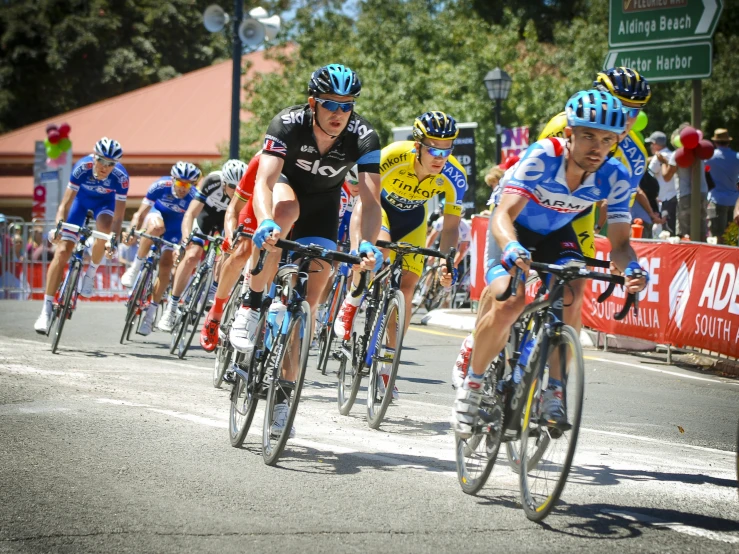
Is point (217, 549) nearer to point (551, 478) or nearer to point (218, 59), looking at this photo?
point (551, 478)

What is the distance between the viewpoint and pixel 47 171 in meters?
25.8

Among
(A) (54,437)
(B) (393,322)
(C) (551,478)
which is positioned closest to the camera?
(C) (551,478)

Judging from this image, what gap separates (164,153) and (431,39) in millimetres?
12057

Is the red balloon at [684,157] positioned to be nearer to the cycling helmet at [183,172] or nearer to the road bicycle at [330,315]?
the road bicycle at [330,315]

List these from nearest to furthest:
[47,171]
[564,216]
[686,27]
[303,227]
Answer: [564,216]
[303,227]
[686,27]
[47,171]

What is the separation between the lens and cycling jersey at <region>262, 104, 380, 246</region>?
720cm

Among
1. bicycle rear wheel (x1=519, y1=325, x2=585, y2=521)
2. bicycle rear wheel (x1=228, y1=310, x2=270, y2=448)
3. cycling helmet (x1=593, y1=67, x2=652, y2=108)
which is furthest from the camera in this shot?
cycling helmet (x1=593, y1=67, x2=652, y2=108)

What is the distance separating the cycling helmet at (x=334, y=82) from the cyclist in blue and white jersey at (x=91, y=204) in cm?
617

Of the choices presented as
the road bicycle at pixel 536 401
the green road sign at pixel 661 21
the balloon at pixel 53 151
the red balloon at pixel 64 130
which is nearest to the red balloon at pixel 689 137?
the green road sign at pixel 661 21

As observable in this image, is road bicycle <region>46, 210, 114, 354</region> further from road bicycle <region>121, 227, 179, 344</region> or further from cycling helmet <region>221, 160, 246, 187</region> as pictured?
cycling helmet <region>221, 160, 246, 187</region>

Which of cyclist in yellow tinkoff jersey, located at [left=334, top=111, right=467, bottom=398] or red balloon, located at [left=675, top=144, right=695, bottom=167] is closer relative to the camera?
cyclist in yellow tinkoff jersey, located at [left=334, top=111, right=467, bottom=398]

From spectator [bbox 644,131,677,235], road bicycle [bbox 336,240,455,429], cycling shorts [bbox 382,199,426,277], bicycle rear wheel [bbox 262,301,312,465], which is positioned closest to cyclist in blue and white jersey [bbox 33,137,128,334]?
cycling shorts [bbox 382,199,426,277]

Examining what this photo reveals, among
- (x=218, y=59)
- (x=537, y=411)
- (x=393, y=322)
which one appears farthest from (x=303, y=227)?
(x=218, y=59)

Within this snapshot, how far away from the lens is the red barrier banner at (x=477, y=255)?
17.6 m
